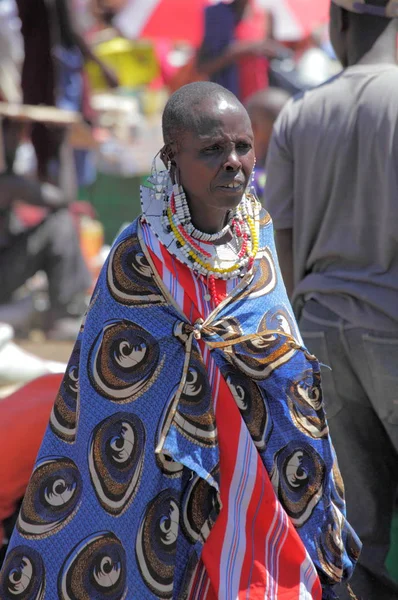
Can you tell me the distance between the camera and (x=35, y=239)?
7965 millimetres

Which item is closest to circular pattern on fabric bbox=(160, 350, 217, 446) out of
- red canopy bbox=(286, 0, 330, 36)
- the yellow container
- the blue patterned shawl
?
the blue patterned shawl

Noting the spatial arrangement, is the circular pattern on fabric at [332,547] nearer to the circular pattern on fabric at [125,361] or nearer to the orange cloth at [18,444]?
the circular pattern on fabric at [125,361]

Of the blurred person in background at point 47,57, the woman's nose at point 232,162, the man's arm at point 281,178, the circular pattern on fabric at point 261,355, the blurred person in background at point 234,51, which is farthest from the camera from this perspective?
the blurred person in background at point 234,51

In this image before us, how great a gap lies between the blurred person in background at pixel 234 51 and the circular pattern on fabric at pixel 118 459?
681 centimetres

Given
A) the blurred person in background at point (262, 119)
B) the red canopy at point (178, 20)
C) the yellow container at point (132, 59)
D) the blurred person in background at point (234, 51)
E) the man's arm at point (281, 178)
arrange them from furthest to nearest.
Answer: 1. the yellow container at point (132, 59)
2. the red canopy at point (178, 20)
3. the blurred person in background at point (234, 51)
4. the blurred person in background at point (262, 119)
5. the man's arm at point (281, 178)

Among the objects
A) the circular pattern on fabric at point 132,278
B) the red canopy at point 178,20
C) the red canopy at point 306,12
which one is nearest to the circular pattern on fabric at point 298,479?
the circular pattern on fabric at point 132,278

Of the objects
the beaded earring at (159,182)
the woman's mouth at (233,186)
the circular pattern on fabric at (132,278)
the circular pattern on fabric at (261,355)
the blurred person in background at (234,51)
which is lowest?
the blurred person in background at (234,51)

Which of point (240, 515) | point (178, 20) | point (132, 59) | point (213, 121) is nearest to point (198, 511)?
point (240, 515)

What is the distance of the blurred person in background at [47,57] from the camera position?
817cm

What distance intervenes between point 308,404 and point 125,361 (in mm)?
502

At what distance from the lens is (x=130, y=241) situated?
277 centimetres

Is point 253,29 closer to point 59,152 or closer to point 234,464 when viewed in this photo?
point 59,152

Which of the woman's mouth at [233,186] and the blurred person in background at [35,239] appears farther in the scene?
the blurred person in background at [35,239]

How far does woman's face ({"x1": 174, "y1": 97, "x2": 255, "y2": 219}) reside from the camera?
8.60ft
